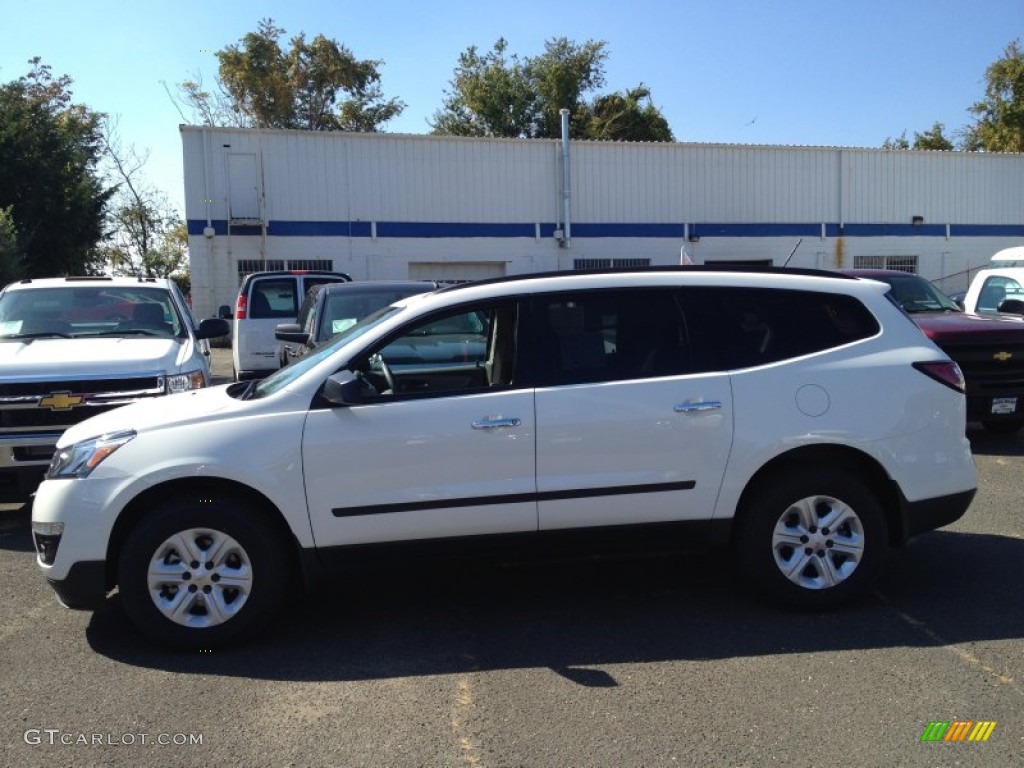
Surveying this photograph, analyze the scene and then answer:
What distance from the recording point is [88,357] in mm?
6973

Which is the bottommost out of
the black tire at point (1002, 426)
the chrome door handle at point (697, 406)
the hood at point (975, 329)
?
the black tire at point (1002, 426)

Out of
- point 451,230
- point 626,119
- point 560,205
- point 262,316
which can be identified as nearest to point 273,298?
point 262,316

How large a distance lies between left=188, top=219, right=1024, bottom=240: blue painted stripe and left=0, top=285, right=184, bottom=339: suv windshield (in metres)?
15.8

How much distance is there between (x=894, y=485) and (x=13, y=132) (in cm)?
2671

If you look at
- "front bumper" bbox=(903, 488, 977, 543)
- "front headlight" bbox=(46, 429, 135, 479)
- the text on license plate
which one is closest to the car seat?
"front headlight" bbox=(46, 429, 135, 479)

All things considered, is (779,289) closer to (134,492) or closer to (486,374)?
(486,374)

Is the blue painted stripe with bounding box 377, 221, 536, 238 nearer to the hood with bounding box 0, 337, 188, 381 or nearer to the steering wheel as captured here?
the hood with bounding box 0, 337, 188, 381

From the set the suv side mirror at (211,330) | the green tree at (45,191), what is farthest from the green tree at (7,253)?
the suv side mirror at (211,330)

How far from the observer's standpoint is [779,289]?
5.04 metres

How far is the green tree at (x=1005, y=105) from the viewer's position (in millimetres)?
36125

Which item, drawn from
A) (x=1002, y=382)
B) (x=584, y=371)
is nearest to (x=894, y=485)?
(x=584, y=371)

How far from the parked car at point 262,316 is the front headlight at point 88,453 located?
30.9 feet

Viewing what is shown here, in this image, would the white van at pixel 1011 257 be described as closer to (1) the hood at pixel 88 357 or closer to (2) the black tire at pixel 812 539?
(2) the black tire at pixel 812 539

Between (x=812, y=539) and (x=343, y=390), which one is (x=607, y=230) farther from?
(x=343, y=390)
